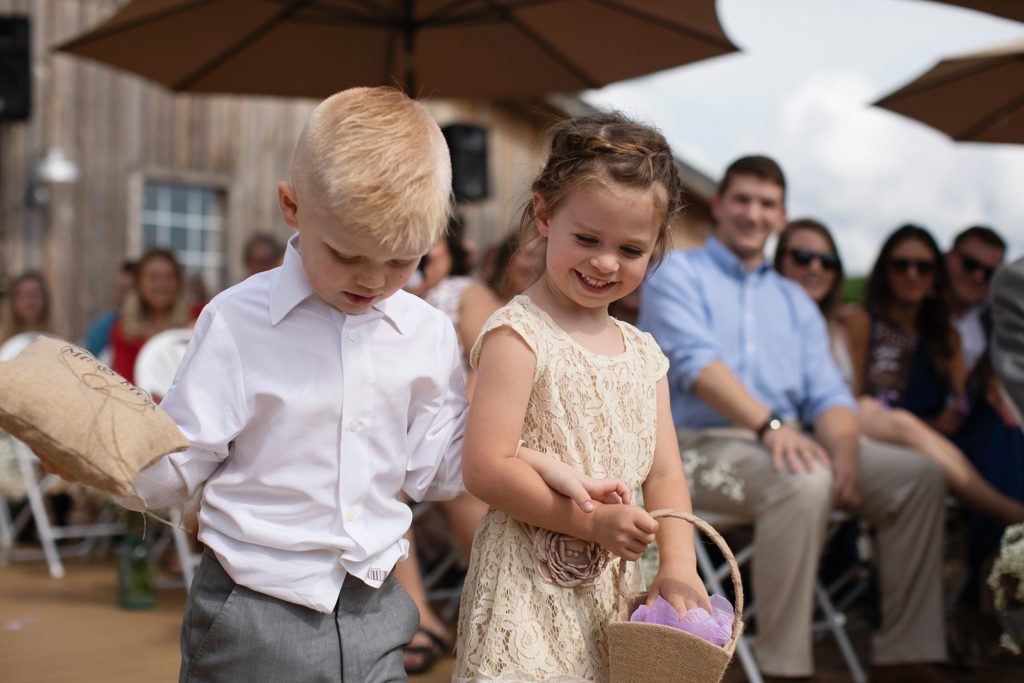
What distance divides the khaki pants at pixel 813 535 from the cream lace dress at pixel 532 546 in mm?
1847

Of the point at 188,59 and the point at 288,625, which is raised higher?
the point at 188,59

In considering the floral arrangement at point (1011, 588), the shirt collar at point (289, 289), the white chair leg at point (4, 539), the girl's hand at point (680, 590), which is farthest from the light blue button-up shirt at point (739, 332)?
the white chair leg at point (4, 539)

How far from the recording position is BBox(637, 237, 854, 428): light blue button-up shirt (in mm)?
4172

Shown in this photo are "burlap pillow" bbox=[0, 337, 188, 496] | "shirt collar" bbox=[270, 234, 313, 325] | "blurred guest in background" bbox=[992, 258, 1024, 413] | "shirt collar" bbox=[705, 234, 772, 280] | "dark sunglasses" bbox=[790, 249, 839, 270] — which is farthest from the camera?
"dark sunglasses" bbox=[790, 249, 839, 270]

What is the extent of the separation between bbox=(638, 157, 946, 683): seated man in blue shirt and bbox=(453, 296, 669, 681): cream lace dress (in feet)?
6.10

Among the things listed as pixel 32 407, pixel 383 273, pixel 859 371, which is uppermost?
pixel 383 273

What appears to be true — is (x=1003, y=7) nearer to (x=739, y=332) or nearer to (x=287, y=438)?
(x=739, y=332)

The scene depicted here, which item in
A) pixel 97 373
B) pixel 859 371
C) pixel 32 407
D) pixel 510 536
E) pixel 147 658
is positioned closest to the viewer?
pixel 32 407

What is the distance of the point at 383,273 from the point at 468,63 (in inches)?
155

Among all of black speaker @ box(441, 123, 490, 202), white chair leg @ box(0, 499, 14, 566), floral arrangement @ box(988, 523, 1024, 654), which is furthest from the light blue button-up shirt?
black speaker @ box(441, 123, 490, 202)

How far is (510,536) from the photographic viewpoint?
2.06 metres

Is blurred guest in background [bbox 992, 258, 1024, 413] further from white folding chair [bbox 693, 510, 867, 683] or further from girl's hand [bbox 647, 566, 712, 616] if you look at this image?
girl's hand [bbox 647, 566, 712, 616]

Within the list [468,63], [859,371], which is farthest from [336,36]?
[859,371]

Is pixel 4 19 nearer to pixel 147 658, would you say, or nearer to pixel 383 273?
pixel 147 658
